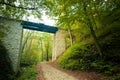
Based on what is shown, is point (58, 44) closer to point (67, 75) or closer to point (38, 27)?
point (38, 27)

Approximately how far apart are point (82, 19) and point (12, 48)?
7.73 meters

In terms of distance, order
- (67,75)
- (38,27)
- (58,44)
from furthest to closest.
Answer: (58,44), (38,27), (67,75)

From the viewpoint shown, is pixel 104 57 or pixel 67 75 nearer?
pixel 67 75

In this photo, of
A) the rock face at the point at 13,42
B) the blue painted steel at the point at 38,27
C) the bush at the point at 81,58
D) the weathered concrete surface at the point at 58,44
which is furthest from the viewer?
the weathered concrete surface at the point at 58,44

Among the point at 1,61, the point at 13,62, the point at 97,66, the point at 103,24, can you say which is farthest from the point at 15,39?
the point at 103,24

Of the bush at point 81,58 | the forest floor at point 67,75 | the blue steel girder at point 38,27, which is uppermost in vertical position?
the blue steel girder at point 38,27

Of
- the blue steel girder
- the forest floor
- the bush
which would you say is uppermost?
the blue steel girder

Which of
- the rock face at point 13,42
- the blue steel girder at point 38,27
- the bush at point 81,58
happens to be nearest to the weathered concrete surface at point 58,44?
the blue steel girder at point 38,27

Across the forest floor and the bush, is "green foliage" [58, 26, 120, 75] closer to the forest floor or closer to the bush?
the bush

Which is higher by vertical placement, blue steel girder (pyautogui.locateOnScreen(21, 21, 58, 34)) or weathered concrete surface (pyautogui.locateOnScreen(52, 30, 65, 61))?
blue steel girder (pyautogui.locateOnScreen(21, 21, 58, 34))

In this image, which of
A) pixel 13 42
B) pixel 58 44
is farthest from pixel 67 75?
pixel 58 44

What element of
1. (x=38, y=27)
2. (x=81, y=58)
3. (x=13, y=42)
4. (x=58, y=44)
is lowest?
(x=81, y=58)

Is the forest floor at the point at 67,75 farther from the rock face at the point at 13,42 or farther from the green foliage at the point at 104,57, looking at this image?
the rock face at the point at 13,42

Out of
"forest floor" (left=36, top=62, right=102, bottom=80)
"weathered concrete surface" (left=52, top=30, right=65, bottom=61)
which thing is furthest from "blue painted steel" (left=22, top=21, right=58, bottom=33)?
"forest floor" (left=36, top=62, right=102, bottom=80)
